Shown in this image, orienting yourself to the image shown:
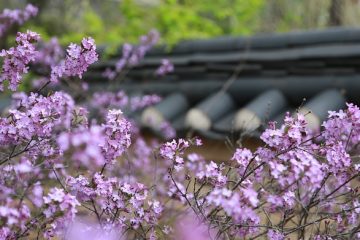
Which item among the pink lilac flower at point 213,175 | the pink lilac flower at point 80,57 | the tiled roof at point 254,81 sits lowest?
the pink lilac flower at point 213,175

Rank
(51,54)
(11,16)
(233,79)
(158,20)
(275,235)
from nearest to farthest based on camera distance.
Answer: (275,235)
(11,16)
(233,79)
(51,54)
(158,20)

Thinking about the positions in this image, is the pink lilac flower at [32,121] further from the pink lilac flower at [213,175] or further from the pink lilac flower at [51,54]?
the pink lilac flower at [51,54]

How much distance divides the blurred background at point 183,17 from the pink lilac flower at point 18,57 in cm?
382

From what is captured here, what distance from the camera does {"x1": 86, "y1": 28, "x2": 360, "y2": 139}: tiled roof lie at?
3904 mm

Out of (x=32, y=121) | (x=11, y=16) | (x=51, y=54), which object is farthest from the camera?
(x=51, y=54)

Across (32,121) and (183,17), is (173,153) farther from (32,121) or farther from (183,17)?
(183,17)

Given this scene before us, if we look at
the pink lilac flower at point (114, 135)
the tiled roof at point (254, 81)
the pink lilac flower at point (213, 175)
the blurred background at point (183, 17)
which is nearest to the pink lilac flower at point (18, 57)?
the pink lilac flower at point (114, 135)

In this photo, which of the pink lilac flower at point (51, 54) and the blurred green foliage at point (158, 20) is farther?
the blurred green foliage at point (158, 20)

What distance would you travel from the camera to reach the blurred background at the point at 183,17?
8.42 m

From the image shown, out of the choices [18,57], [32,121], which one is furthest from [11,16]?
[32,121]

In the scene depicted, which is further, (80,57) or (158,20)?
(158,20)

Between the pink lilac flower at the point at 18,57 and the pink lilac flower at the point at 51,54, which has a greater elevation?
the pink lilac flower at the point at 51,54

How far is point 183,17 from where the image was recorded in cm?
852

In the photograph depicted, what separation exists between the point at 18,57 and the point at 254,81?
2.76 m
